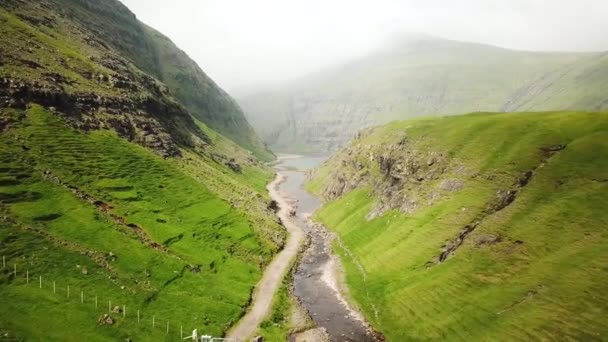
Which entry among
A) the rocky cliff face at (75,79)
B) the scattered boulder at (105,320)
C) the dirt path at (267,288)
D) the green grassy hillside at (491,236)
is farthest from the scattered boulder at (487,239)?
the rocky cliff face at (75,79)

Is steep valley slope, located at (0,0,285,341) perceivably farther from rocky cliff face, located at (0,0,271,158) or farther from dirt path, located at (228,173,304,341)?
dirt path, located at (228,173,304,341)

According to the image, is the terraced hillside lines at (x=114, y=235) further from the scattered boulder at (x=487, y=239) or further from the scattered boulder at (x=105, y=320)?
the scattered boulder at (x=487, y=239)

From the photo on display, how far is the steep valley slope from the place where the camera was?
210 ft

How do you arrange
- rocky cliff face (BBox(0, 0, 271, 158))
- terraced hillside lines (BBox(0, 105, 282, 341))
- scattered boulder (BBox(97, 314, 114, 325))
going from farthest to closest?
rocky cliff face (BBox(0, 0, 271, 158)) < terraced hillside lines (BBox(0, 105, 282, 341)) < scattered boulder (BBox(97, 314, 114, 325))

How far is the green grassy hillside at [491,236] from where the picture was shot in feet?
208

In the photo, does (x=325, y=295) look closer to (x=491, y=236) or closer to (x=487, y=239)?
(x=487, y=239)

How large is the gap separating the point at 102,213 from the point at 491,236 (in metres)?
80.0

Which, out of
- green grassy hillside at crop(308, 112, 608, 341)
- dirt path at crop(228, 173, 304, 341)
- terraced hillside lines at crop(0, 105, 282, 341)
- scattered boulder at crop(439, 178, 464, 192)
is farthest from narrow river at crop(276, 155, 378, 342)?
scattered boulder at crop(439, 178, 464, 192)

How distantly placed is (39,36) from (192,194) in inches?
3140

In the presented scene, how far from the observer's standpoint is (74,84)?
5212 inches

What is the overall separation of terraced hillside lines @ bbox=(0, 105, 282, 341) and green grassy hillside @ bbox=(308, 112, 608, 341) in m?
30.1

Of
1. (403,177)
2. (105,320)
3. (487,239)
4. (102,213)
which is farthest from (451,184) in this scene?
(105,320)

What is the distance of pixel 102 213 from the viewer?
3590 inches

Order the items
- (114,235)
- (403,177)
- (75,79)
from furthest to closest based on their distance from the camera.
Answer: (75,79) < (403,177) < (114,235)
